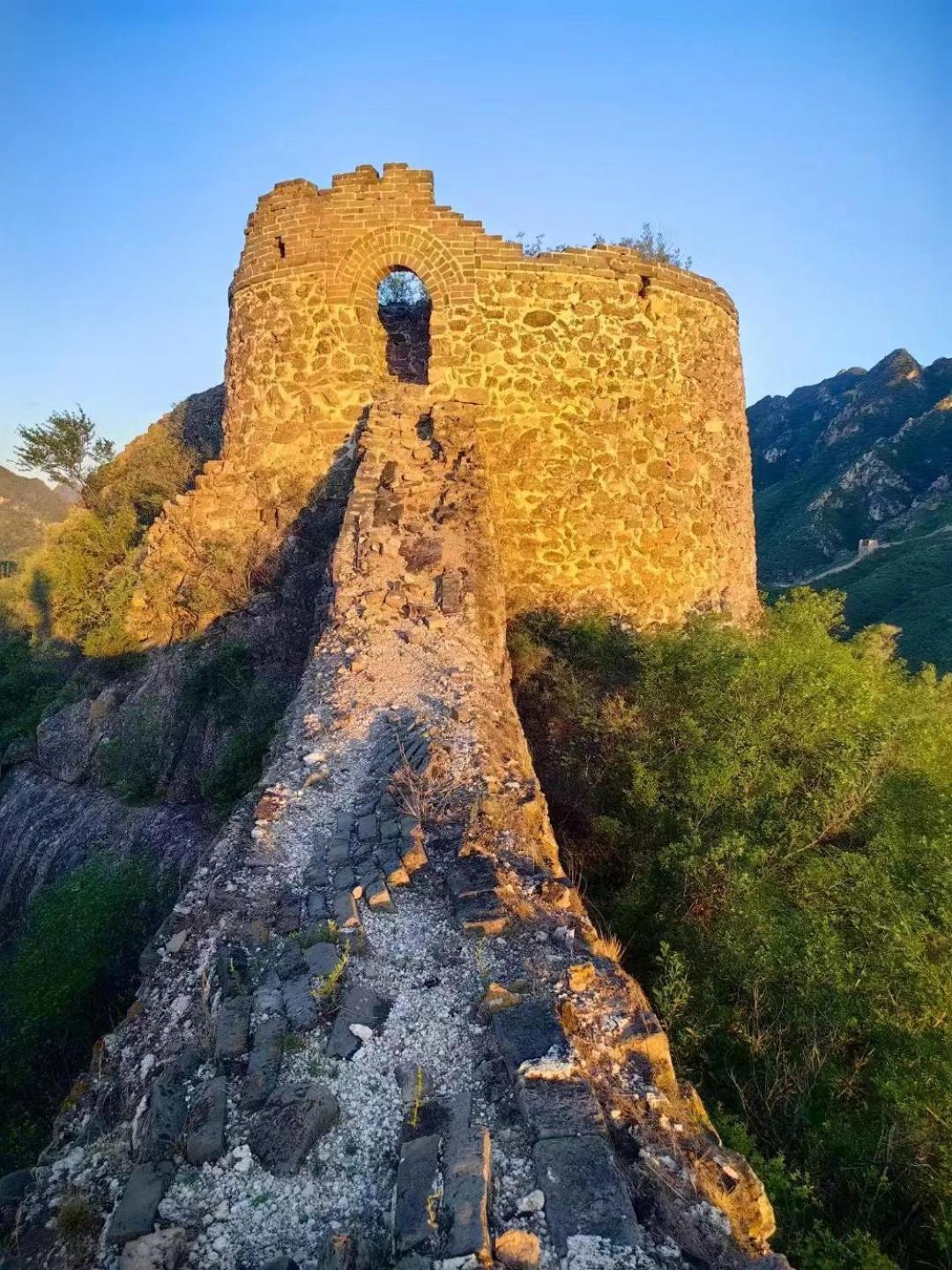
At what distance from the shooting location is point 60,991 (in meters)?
4.72

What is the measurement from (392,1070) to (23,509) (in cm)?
6943

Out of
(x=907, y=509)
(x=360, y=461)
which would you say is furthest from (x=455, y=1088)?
(x=907, y=509)

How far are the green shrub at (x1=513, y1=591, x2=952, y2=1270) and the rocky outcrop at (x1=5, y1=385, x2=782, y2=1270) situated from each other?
51.2 inches

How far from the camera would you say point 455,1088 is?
8.95ft

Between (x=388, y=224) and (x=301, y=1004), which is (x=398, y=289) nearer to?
(x=388, y=224)

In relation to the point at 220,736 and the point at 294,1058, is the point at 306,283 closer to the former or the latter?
the point at 220,736

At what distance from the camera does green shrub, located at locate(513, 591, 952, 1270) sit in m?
3.93

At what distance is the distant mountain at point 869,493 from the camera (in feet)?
92.5

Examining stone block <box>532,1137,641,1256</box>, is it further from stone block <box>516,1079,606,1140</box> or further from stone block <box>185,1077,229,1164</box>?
stone block <box>185,1077,229,1164</box>

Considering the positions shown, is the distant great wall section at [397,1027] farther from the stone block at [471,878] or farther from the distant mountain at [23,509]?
the distant mountain at [23,509]

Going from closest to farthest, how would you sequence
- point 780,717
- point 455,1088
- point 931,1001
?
point 455,1088
point 931,1001
point 780,717

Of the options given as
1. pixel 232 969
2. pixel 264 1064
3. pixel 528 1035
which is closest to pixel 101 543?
pixel 232 969

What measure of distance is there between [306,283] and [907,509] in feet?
146

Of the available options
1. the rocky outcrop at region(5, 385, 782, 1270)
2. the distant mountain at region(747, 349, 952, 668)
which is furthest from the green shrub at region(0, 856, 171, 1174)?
→ the distant mountain at region(747, 349, 952, 668)
